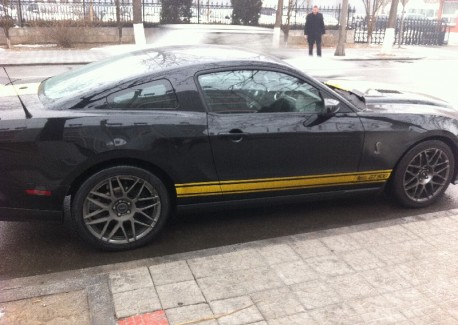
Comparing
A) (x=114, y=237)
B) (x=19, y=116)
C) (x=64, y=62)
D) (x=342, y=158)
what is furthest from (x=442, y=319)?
(x=64, y=62)

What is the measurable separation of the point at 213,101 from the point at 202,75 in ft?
0.74

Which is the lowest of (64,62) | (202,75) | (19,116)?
(64,62)

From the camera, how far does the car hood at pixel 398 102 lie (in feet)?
14.2

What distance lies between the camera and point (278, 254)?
11.4ft

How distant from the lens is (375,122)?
4125mm

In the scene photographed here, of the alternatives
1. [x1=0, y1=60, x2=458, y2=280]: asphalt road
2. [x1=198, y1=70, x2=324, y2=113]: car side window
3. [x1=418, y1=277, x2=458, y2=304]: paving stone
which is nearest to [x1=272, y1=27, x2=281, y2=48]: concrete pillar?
[x1=0, y1=60, x2=458, y2=280]: asphalt road

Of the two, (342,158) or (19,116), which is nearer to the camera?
(19,116)

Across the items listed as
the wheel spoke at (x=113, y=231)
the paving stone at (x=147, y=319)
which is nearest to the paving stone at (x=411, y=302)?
the paving stone at (x=147, y=319)

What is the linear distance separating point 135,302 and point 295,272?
1100 mm

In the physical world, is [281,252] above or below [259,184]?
below

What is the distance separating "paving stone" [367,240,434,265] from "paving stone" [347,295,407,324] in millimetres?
537

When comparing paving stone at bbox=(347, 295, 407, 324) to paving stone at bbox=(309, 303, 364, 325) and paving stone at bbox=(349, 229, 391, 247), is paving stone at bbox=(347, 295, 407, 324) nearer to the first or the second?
paving stone at bbox=(309, 303, 364, 325)

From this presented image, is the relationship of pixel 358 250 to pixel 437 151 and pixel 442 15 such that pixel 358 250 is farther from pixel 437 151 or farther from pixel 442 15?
pixel 442 15

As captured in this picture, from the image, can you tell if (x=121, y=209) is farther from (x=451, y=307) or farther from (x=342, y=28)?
(x=342, y=28)
